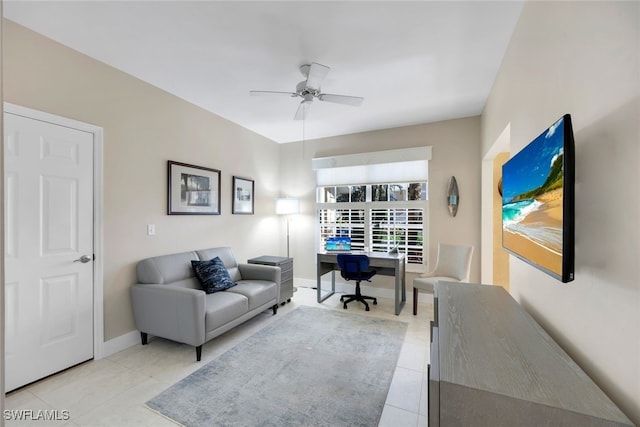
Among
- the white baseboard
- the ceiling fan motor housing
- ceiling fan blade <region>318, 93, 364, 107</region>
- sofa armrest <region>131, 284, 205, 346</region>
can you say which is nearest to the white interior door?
the white baseboard

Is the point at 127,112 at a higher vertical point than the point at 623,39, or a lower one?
higher

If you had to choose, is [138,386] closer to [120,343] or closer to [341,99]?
[120,343]

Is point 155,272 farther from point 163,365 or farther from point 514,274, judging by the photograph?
point 514,274

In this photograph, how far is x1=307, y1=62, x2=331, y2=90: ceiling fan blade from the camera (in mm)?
2326

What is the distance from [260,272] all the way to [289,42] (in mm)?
2613

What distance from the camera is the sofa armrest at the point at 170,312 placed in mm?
2406

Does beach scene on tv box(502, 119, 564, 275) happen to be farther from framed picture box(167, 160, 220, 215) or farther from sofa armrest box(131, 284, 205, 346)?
framed picture box(167, 160, 220, 215)

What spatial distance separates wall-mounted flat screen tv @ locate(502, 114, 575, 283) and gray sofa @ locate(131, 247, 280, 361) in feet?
8.07

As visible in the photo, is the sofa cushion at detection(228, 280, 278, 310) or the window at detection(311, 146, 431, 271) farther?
the window at detection(311, 146, 431, 271)

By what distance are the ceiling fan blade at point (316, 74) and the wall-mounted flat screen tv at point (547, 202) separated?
1634 millimetres

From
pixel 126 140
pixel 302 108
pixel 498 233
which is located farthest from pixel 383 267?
pixel 126 140

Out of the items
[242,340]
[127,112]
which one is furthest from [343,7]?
[242,340]

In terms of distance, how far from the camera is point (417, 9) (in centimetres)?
186

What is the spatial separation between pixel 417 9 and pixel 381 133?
8.38 ft
